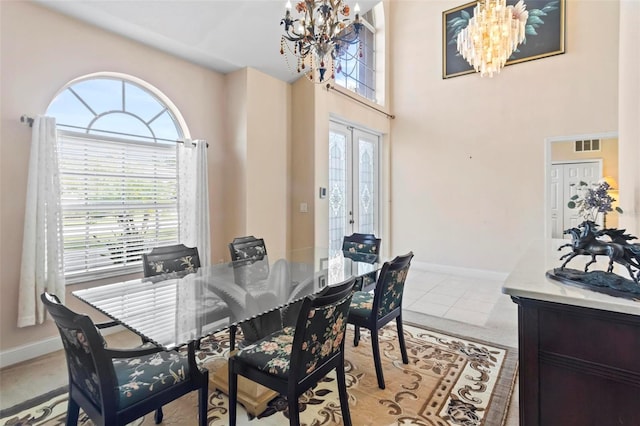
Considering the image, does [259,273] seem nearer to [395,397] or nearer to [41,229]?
[395,397]

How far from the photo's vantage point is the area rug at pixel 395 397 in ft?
6.33

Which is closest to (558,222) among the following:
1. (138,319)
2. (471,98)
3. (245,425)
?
(471,98)

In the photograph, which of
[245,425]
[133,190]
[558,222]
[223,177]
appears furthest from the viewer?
[558,222]

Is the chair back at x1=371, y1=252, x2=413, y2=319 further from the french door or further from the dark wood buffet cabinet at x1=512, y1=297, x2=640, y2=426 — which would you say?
the french door

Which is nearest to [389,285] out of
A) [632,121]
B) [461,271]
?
[632,121]

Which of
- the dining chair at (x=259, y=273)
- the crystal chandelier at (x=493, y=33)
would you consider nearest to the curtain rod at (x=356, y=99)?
the crystal chandelier at (x=493, y=33)

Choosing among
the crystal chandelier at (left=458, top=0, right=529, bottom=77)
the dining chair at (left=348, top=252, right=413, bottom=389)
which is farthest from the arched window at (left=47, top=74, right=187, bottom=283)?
the crystal chandelier at (left=458, top=0, right=529, bottom=77)

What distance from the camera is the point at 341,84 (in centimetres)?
497

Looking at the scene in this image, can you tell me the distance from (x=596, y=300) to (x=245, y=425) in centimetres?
181

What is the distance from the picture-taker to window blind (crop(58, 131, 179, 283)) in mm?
2941

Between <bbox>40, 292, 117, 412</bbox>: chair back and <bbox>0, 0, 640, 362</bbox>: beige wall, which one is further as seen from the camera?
<bbox>0, 0, 640, 362</bbox>: beige wall

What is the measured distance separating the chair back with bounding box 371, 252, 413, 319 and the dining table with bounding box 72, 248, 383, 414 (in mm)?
176

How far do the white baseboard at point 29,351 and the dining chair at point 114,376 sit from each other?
1.69 metres

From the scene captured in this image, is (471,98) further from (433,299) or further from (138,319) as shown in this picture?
(138,319)
